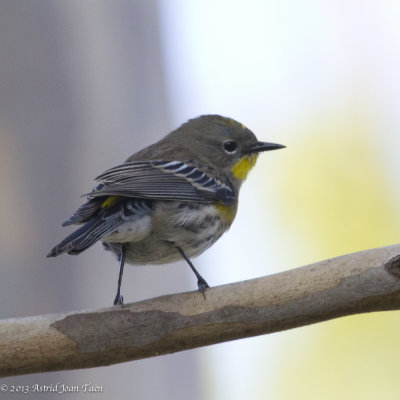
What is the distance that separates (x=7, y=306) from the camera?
608 cm

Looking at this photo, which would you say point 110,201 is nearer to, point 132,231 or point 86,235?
point 132,231

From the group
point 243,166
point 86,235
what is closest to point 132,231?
point 86,235

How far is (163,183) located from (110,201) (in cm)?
43

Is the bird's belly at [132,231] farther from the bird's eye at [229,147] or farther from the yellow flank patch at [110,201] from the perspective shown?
the bird's eye at [229,147]

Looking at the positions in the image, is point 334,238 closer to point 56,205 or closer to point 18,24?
point 56,205

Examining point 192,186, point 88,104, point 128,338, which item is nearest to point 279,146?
point 192,186

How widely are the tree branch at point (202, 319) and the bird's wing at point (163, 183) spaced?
31.0 inches

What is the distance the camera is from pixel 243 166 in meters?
5.70

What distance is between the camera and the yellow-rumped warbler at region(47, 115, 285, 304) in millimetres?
4172

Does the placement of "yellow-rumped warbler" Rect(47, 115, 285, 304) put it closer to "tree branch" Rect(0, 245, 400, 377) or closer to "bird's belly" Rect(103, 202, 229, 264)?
"bird's belly" Rect(103, 202, 229, 264)

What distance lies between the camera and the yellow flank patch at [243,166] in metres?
5.62

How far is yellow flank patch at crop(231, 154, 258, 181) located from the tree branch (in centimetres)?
193

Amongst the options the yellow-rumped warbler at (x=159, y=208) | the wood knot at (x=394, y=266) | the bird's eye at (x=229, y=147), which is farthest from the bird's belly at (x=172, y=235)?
the wood knot at (x=394, y=266)

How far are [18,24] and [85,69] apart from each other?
731 millimetres
